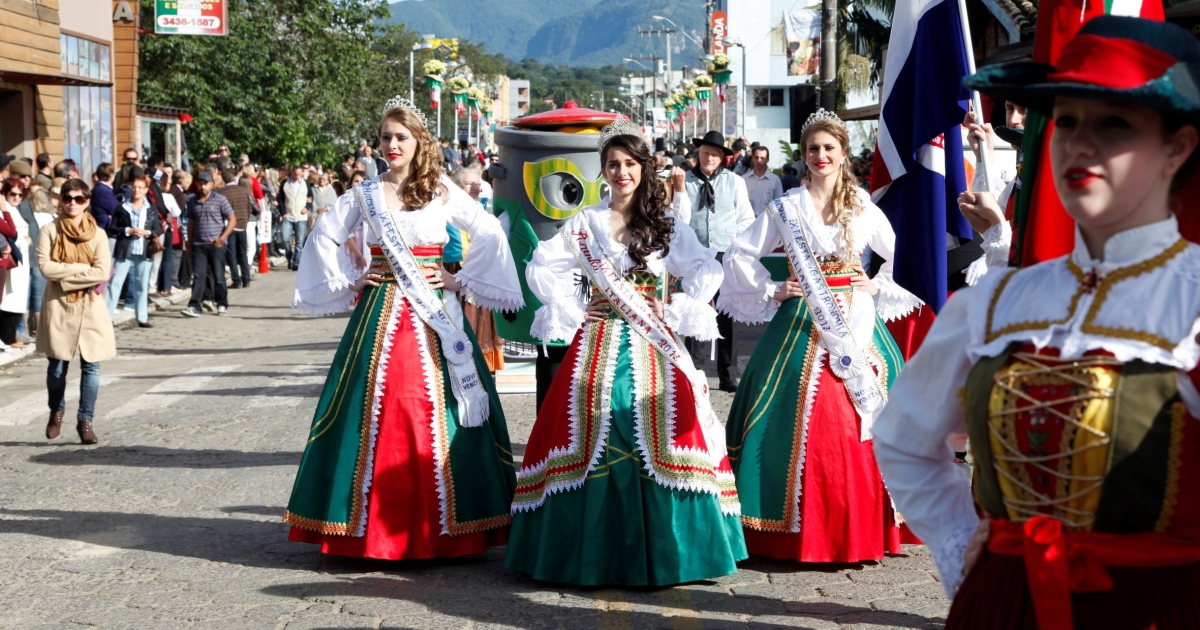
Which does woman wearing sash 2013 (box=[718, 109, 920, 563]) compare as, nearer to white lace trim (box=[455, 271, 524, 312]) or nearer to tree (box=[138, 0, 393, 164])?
white lace trim (box=[455, 271, 524, 312])

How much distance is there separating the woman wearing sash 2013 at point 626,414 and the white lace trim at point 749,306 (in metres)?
0.46


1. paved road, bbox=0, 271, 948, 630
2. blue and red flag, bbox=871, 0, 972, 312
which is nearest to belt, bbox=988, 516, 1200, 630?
blue and red flag, bbox=871, 0, 972, 312

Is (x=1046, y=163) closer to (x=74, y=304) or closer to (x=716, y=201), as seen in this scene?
(x=74, y=304)

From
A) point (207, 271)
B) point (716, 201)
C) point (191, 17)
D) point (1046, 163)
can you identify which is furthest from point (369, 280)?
point (191, 17)

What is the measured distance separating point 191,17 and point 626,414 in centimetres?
2077

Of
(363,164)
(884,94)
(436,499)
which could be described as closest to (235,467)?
(436,499)

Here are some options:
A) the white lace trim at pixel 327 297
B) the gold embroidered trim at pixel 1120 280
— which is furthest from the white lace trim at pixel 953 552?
the white lace trim at pixel 327 297

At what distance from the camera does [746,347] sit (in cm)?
1438

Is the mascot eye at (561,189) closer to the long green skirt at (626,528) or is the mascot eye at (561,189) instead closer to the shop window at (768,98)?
the long green skirt at (626,528)

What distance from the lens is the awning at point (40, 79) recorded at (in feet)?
68.2

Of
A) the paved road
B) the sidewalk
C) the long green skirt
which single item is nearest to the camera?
the paved road

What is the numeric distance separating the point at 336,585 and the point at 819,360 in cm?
230

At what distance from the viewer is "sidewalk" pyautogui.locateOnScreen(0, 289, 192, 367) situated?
13.5 meters

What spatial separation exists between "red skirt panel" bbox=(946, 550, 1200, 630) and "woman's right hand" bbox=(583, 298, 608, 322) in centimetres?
361
